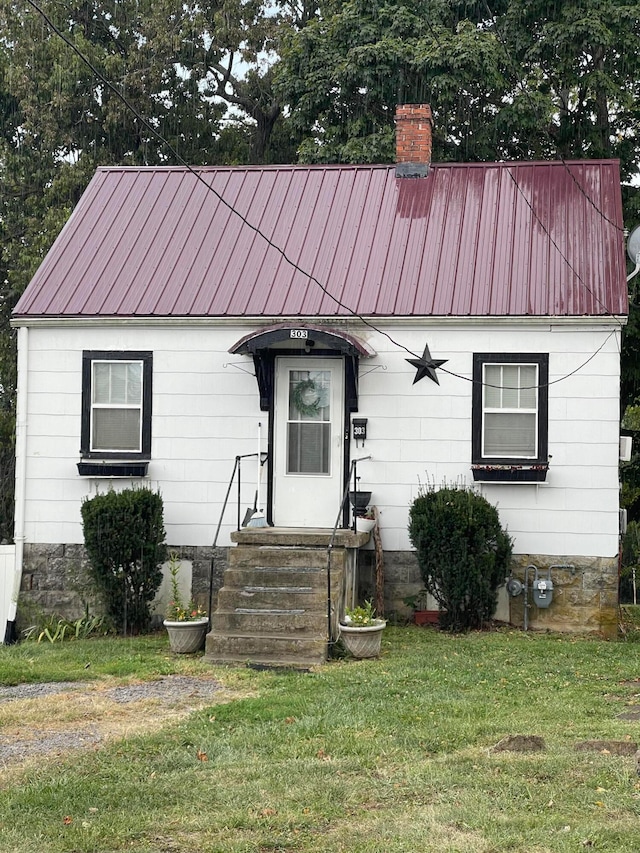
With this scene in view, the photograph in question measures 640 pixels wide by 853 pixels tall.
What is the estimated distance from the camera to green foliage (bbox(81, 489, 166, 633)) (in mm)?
13250

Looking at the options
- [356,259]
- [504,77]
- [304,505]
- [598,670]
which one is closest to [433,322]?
[356,259]

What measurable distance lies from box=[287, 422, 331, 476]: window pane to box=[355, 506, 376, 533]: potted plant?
0.82 m

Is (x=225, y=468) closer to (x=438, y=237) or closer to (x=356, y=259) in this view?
(x=356, y=259)

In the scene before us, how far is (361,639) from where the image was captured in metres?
11.5

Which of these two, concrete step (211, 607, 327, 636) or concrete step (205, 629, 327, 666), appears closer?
concrete step (205, 629, 327, 666)

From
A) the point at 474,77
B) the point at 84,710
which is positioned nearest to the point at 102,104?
the point at 474,77

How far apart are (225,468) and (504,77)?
10.8 meters

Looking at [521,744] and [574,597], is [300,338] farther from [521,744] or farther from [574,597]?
[521,744]

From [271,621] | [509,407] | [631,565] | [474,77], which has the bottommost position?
[631,565]

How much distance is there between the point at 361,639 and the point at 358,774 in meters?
4.46

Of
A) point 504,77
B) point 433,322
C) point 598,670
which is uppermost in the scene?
point 504,77

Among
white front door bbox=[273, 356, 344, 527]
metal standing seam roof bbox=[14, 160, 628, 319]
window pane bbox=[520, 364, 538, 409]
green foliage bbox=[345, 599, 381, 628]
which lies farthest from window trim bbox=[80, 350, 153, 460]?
window pane bbox=[520, 364, 538, 409]

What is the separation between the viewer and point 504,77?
20.9m

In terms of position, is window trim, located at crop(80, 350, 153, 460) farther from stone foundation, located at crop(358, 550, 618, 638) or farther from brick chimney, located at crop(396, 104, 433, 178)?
stone foundation, located at crop(358, 550, 618, 638)
